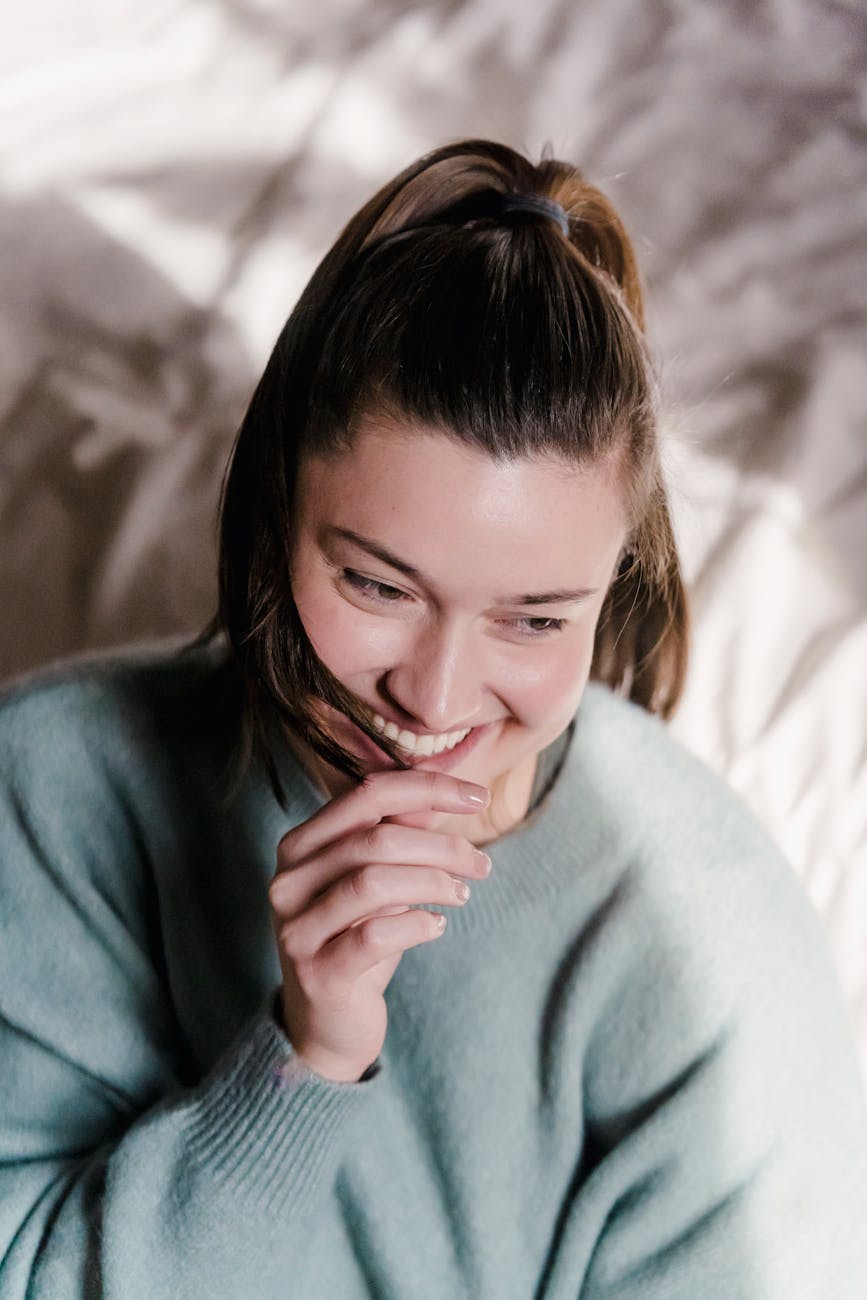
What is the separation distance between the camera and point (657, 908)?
1.02 m

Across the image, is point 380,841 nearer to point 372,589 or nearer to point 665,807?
point 372,589

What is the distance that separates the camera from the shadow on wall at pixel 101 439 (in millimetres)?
1301

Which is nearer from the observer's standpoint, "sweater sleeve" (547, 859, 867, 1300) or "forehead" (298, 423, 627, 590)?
"forehead" (298, 423, 627, 590)

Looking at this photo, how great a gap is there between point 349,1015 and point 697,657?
54 centimetres

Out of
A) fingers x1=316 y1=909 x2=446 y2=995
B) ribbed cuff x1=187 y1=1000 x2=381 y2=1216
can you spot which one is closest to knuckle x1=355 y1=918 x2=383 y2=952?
fingers x1=316 y1=909 x2=446 y2=995

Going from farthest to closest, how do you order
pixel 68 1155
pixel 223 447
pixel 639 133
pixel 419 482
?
pixel 639 133
pixel 223 447
pixel 68 1155
pixel 419 482

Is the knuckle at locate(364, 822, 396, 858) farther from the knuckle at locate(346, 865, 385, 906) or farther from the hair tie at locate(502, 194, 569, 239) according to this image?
the hair tie at locate(502, 194, 569, 239)

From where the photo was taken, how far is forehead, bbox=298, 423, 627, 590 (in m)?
0.77

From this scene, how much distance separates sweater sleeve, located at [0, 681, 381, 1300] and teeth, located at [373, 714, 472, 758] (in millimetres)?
184

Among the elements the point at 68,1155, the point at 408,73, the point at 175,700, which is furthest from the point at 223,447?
the point at 68,1155

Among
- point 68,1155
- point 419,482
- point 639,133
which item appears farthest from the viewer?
point 639,133

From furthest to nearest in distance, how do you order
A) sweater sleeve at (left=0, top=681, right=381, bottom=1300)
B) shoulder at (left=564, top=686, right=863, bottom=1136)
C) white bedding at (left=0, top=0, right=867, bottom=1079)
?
1. white bedding at (left=0, top=0, right=867, bottom=1079)
2. shoulder at (left=564, top=686, right=863, bottom=1136)
3. sweater sleeve at (left=0, top=681, right=381, bottom=1300)

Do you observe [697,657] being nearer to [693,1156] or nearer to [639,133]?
[693,1156]

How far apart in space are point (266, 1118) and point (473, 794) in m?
0.24
